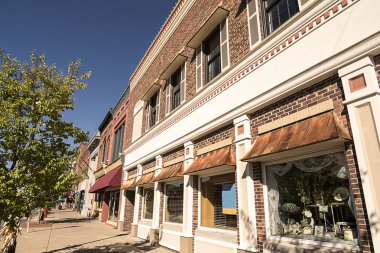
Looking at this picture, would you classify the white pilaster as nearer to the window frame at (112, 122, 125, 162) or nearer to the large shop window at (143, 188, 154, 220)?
the large shop window at (143, 188, 154, 220)

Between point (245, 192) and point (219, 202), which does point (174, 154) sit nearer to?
point (219, 202)

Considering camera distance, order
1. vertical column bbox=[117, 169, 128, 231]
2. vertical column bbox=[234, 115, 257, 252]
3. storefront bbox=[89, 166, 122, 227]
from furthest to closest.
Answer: storefront bbox=[89, 166, 122, 227]
vertical column bbox=[117, 169, 128, 231]
vertical column bbox=[234, 115, 257, 252]

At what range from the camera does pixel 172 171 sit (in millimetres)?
10539

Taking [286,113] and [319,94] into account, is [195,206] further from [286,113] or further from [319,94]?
[319,94]

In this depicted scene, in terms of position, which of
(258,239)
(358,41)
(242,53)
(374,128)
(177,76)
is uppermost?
(177,76)

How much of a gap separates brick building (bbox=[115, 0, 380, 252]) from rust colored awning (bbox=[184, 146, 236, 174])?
0.05 metres

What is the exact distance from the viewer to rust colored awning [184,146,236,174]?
7.32 metres

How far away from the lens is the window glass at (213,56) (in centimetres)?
947

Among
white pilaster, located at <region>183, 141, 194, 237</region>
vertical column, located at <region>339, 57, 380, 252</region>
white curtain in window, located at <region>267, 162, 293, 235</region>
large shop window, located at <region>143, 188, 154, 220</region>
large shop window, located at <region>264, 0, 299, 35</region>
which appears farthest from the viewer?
large shop window, located at <region>143, 188, 154, 220</region>

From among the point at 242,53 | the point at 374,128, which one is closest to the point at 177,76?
the point at 242,53

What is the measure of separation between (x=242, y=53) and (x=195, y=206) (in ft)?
16.8

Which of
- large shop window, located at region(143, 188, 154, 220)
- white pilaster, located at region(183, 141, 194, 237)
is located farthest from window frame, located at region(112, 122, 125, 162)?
white pilaster, located at region(183, 141, 194, 237)

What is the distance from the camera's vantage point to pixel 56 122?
741 cm

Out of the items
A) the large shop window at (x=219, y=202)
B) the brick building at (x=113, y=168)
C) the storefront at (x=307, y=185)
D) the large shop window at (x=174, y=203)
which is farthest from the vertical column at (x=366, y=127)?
the brick building at (x=113, y=168)
